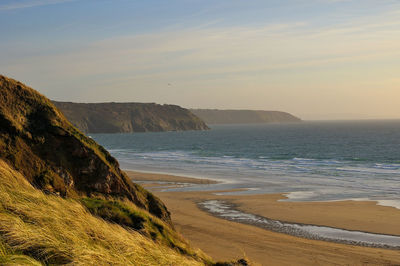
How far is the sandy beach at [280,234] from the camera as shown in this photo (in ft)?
45.0

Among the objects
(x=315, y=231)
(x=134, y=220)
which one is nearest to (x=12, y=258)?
(x=134, y=220)

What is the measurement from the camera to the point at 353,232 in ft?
57.7

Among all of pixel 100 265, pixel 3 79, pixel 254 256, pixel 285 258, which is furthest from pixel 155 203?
pixel 100 265

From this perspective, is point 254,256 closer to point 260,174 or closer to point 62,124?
point 62,124

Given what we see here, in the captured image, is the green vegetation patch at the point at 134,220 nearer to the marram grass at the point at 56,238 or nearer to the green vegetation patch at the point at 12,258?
the marram grass at the point at 56,238

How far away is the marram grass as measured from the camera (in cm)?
524

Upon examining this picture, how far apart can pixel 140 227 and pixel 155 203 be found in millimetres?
3956

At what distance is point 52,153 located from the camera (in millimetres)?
11383

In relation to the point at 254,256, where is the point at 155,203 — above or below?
above

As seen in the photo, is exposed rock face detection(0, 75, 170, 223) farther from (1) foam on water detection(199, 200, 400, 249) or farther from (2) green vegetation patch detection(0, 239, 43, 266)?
(1) foam on water detection(199, 200, 400, 249)

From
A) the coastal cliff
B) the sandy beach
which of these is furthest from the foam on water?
the coastal cliff

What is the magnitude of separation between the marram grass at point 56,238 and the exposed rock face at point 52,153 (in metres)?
2.55

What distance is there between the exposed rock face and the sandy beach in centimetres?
365

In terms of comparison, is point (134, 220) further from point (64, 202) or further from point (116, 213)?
point (64, 202)
